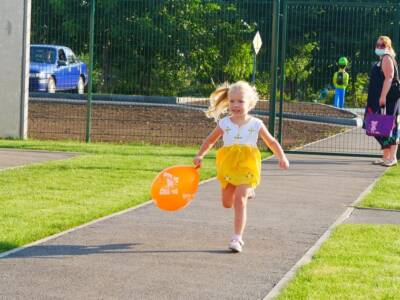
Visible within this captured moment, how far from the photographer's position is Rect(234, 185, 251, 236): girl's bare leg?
7836 millimetres

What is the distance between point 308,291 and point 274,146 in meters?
2.18

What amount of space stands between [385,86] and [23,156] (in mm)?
5343

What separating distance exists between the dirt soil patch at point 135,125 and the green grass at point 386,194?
4342 millimetres

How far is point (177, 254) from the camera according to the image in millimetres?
7516

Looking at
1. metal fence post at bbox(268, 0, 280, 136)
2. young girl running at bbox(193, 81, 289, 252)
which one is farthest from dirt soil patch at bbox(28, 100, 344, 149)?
young girl running at bbox(193, 81, 289, 252)

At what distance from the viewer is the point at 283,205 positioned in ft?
33.9

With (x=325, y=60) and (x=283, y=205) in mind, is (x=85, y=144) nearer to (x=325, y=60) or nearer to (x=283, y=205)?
(x=325, y=60)

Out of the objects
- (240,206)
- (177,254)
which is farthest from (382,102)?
(177,254)

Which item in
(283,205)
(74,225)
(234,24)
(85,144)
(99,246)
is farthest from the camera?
(234,24)

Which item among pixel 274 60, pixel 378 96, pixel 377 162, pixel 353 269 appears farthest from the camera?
pixel 274 60

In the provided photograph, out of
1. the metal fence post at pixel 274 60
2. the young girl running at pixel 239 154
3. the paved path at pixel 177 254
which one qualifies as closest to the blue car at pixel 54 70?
the metal fence post at pixel 274 60

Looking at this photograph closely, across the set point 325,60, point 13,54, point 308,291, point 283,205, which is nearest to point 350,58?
point 325,60

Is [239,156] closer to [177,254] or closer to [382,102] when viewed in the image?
[177,254]

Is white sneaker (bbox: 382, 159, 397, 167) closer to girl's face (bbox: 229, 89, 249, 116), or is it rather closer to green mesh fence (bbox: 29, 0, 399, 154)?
green mesh fence (bbox: 29, 0, 399, 154)
